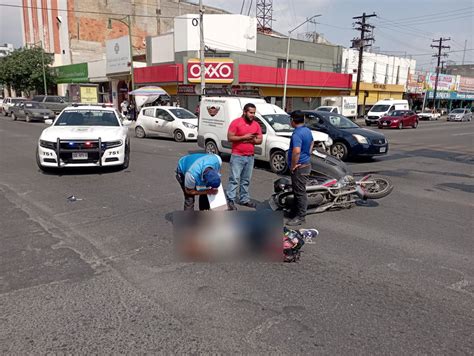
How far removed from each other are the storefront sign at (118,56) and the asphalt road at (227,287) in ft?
103

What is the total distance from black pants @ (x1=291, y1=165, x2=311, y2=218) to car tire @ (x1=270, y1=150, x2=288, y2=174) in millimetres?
4016

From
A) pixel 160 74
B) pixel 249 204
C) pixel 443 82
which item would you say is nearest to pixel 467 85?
pixel 443 82

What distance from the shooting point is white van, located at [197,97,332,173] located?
969 cm

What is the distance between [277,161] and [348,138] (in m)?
3.22

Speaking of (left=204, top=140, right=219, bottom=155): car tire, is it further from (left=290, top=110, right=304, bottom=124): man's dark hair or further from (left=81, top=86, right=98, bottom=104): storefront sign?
(left=81, top=86, right=98, bottom=104): storefront sign

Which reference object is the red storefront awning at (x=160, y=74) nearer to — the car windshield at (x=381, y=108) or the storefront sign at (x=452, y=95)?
the car windshield at (x=381, y=108)

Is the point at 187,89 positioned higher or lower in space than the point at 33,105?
higher

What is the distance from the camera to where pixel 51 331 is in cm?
290

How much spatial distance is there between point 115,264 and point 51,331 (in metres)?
1.22

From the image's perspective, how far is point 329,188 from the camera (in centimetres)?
609

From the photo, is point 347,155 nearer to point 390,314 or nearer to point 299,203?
point 299,203

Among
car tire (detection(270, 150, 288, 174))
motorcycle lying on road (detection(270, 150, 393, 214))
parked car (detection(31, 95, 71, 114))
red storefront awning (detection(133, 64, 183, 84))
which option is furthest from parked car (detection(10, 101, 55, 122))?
motorcycle lying on road (detection(270, 150, 393, 214))

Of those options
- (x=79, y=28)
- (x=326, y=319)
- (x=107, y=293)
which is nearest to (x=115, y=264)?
(x=107, y=293)

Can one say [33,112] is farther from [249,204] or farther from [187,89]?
[249,204]
